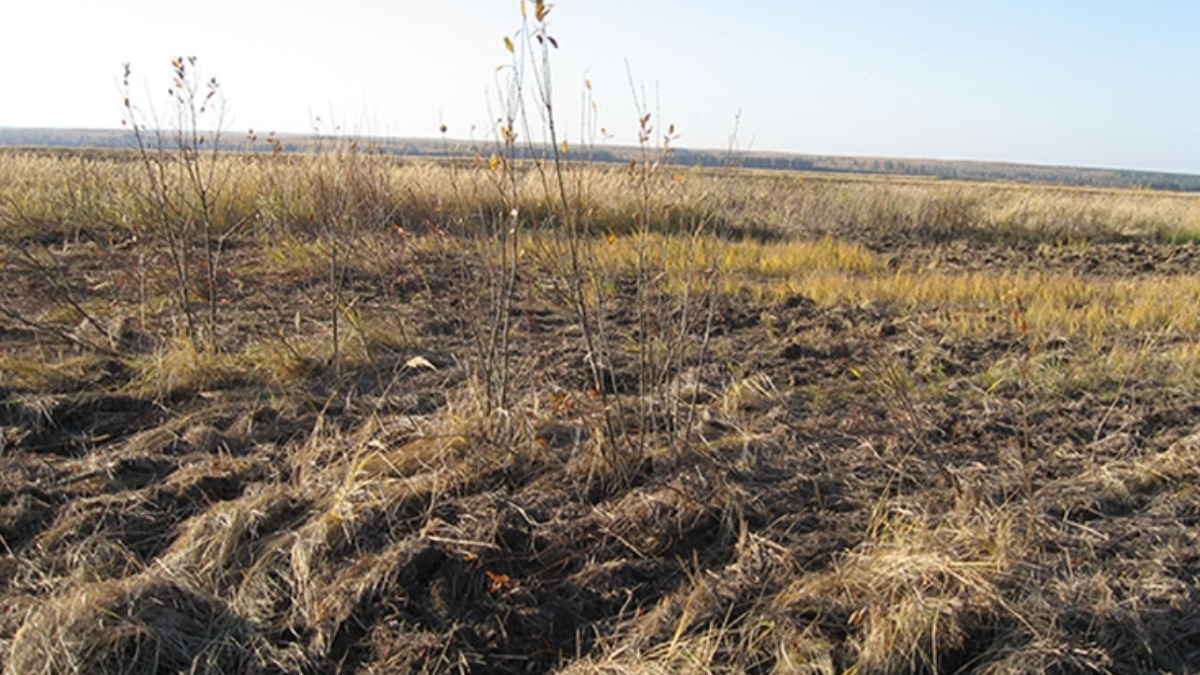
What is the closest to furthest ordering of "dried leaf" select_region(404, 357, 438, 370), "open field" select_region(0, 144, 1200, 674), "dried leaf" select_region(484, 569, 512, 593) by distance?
"open field" select_region(0, 144, 1200, 674), "dried leaf" select_region(484, 569, 512, 593), "dried leaf" select_region(404, 357, 438, 370)

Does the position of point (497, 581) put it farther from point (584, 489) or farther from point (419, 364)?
point (419, 364)

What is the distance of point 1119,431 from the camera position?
315cm

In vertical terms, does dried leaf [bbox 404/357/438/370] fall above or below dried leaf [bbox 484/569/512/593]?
above

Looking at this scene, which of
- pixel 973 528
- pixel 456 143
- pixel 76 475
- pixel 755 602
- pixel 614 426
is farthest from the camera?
pixel 456 143

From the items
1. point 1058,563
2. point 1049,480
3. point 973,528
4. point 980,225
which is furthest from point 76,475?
point 980,225

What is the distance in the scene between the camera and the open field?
2.08 meters

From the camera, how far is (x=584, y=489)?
2.70 metres

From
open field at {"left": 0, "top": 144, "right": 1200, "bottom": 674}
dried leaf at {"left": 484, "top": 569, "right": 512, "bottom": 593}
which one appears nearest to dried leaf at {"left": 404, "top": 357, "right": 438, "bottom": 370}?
open field at {"left": 0, "top": 144, "right": 1200, "bottom": 674}

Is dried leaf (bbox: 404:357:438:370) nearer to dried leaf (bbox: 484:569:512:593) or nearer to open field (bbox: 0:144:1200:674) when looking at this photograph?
open field (bbox: 0:144:1200:674)

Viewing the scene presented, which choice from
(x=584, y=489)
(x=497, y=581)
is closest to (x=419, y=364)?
(x=584, y=489)

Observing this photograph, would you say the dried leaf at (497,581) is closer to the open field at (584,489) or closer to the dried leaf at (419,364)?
the open field at (584,489)

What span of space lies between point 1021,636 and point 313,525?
2.09m

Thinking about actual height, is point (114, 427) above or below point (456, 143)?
below

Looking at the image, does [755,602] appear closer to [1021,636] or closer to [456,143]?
[1021,636]
